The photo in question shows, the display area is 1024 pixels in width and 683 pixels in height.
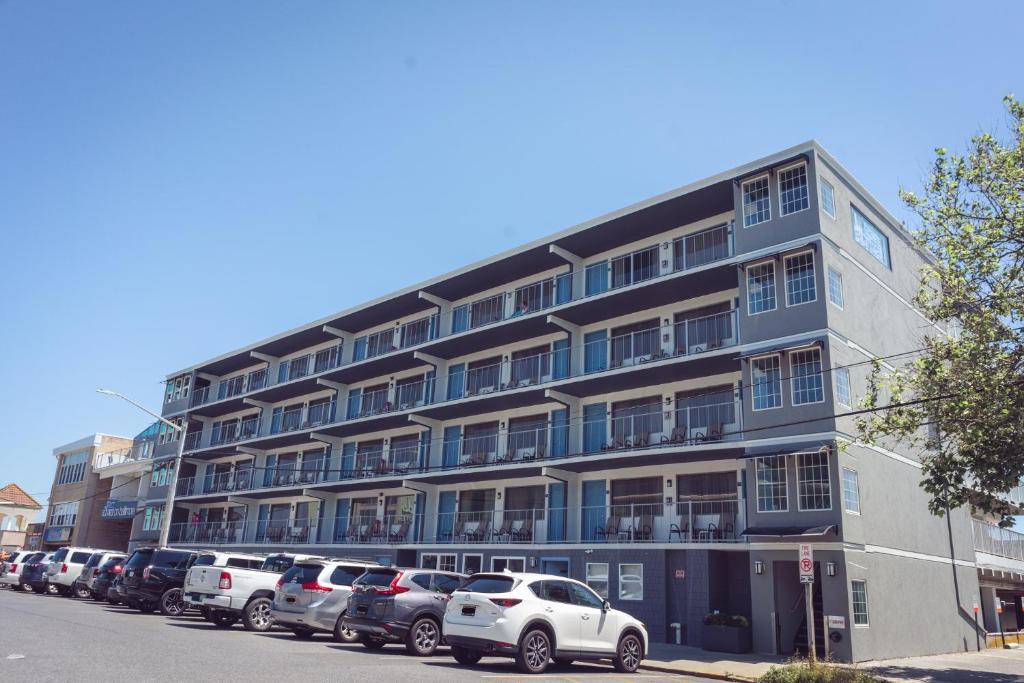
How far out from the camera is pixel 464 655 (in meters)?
15.2

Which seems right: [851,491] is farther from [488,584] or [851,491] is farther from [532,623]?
[488,584]

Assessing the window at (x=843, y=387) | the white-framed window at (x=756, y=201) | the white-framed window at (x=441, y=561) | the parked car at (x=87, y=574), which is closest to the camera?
the window at (x=843, y=387)

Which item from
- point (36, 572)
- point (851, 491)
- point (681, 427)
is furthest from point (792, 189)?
point (36, 572)

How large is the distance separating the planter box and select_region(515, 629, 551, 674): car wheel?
8.96m

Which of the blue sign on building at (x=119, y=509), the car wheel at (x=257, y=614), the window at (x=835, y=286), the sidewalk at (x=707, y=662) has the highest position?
the window at (x=835, y=286)

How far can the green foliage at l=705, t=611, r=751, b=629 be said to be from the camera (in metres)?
21.8

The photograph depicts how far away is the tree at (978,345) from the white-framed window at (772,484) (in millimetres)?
2591

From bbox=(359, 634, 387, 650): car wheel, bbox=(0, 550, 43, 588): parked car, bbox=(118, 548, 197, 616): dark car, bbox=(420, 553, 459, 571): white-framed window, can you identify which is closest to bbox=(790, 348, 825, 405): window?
bbox=(359, 634, 387, 650): car wheel

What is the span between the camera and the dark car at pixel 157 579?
23312 mm

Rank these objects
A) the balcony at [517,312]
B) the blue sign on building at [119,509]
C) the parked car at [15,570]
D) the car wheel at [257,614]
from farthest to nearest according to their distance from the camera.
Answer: the blue sign on building at [119,509], the parked car at [15,570], the balcony at [517,312], the car wheel at [257,614]

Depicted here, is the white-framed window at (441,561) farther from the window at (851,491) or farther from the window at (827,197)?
the window at (827,197)

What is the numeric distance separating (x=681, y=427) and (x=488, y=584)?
1326 centimetres

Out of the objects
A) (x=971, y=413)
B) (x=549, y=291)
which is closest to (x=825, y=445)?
(x=971, y=413)

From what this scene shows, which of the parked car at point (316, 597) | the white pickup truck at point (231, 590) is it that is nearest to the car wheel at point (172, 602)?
the white pickup truck at point (231, 590)
